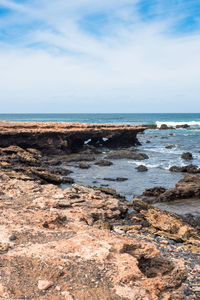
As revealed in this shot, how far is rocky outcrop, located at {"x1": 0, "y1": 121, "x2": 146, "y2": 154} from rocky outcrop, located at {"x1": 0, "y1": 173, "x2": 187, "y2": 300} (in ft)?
74.0

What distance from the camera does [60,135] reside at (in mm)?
31812

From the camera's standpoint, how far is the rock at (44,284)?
473 centimetres

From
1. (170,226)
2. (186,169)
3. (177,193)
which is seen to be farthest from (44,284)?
(186,169)

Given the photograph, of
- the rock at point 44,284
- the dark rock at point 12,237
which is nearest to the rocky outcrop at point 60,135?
the dark rock at point 12,237

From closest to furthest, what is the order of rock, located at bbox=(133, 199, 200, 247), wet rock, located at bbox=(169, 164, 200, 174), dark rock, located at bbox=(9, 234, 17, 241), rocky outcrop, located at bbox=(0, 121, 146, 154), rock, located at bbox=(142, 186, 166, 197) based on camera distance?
dark rock, located at bbox=(9, 234, 17, 241) < rock, located at bbox=(133, 199, 200, 247) < rock, located at bbox=(142, 186, 166, 197) < wet rock, located at bbox=(169, 164, 200, 174) < rocky outcrop, located at bbox=(0, 121, 146, 154)

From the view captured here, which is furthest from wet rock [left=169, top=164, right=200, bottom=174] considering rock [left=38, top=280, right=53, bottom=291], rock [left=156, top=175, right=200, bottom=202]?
rock [left=38, top=280, right=53, bottom=291]

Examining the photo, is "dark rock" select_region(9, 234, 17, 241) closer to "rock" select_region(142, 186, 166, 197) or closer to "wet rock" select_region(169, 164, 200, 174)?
"rock" select_region(142, 186, 166, 197)

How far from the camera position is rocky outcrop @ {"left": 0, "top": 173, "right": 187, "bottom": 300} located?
473cm

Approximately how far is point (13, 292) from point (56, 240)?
1.87 metres

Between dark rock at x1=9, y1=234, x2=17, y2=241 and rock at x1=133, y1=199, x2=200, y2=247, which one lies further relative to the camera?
rock at x1=133, y1=199, x2=200, y2=247

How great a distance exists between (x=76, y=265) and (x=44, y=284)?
71 centimetres

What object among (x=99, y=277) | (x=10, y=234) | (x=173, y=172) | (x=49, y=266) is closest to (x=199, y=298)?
(x=99, y=277)

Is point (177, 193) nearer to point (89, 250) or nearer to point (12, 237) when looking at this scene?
point (89, 250)

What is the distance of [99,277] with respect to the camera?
16.5 ft
